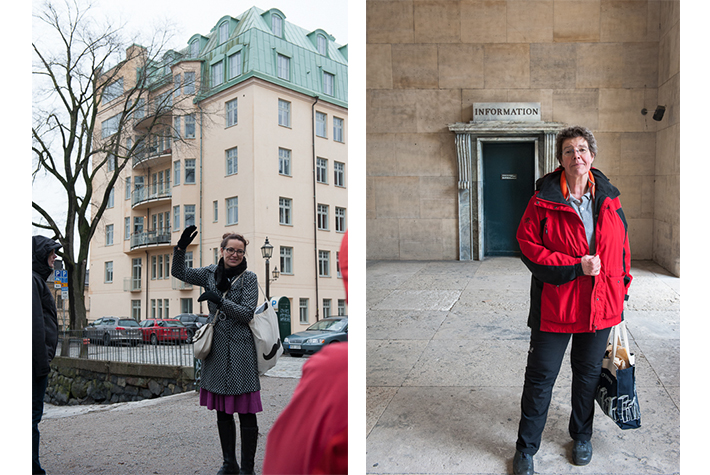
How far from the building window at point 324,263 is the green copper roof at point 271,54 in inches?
24.8

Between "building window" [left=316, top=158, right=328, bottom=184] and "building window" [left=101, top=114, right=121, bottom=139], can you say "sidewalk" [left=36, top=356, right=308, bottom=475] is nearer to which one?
"building window" [left=316, top=158, right=328, bottom=184]

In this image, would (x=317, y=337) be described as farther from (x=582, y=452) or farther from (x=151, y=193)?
(x=582, y=452)

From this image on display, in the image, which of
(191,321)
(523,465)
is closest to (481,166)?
(523,465)

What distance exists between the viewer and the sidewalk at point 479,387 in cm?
331

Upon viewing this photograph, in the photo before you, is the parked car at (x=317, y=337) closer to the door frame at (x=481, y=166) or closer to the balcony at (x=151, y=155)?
the balcony at (x=151, y=155)

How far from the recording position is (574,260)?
2941 mm

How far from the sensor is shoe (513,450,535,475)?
3090 millimetres

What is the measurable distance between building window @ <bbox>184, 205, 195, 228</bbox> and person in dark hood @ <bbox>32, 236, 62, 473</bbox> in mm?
554

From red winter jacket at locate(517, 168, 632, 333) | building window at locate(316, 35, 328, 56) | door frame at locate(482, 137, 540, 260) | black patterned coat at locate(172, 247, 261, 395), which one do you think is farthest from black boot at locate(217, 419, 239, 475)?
door frame at locate(482, 137, 540, 260)

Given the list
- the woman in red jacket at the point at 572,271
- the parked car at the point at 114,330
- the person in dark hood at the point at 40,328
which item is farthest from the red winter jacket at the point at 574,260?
the person in dark hood at the point at 40,328

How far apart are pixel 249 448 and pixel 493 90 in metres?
9.88

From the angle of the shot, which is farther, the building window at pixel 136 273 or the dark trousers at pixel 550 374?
the dark trousers at pixel 550 374
